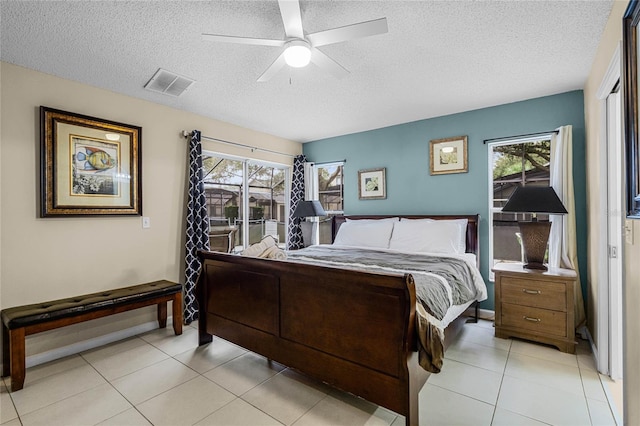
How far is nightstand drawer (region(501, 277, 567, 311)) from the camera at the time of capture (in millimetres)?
2645

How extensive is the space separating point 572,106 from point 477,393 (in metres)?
3.00

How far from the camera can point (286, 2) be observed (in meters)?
1.59

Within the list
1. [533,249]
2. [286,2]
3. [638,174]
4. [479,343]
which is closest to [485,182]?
[533,249]

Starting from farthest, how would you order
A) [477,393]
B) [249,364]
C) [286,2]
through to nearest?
[249,364], [477,393], [286,2]

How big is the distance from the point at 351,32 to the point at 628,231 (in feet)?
5.96

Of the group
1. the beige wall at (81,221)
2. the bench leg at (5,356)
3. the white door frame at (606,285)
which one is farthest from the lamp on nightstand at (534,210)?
the bench leg at (5,356)

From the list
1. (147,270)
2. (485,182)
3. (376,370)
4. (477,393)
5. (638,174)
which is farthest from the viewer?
(485,182)

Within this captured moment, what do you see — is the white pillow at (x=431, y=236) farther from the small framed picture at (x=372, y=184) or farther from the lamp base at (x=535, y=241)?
the small framed picture at (x=372, y=184)

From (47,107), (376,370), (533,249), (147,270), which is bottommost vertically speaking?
(376,370)

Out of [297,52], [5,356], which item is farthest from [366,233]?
[5,356]

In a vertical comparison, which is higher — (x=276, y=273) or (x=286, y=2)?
(x=286, y=2)

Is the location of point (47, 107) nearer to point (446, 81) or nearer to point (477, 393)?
point (446, 81)

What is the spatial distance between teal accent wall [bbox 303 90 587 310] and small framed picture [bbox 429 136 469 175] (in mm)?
63

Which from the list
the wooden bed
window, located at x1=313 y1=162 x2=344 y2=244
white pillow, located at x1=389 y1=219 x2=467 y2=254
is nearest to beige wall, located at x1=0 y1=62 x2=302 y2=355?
the wooden bed
